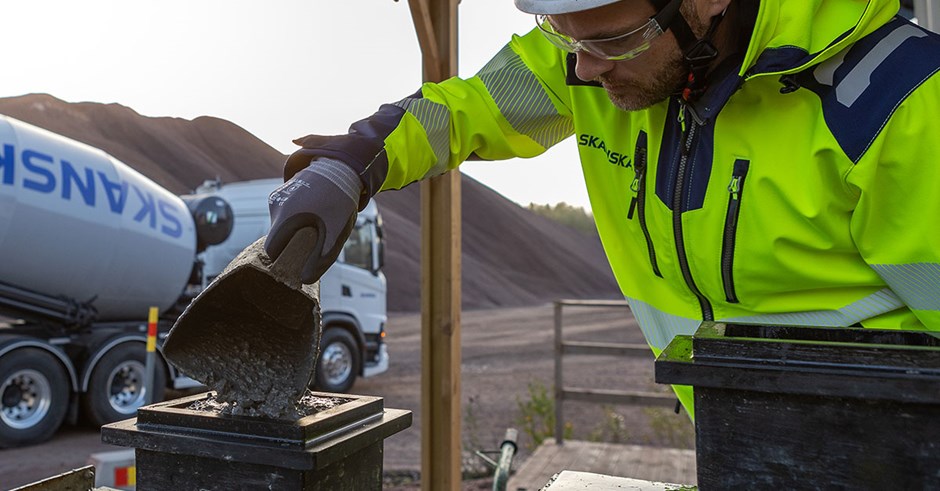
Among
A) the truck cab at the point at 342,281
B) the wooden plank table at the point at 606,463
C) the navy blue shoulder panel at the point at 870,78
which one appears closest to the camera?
the navy blue shoulder panel at the point at 870,78

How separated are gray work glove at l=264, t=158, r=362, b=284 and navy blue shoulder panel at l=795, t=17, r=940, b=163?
841 millimetres

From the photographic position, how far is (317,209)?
1.22 metres

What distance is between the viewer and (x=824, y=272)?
1.24 m

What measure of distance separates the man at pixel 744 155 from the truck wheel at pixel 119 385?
670cm

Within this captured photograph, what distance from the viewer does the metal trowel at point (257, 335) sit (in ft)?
3.86

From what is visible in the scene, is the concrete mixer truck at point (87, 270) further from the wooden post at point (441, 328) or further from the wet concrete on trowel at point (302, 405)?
the wet concrete on trowel at point (302, 405)

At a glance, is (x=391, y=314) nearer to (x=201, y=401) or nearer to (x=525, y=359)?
(x=525, y=359)

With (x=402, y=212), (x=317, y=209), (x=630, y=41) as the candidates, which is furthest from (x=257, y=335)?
(x=402, y=212)

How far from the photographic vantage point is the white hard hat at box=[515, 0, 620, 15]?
1.16 m

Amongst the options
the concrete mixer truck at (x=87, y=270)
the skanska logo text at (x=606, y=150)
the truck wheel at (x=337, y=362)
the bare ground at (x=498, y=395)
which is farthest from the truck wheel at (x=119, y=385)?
the skanska logo text at (x=606, y=150)

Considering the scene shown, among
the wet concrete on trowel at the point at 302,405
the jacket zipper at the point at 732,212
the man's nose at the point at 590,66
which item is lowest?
the wet concrete on trowel at the point at 302,405

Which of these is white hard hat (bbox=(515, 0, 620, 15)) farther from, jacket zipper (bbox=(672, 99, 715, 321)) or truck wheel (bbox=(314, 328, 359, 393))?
truck wheel (bbox=(314, 328, 359, 393))

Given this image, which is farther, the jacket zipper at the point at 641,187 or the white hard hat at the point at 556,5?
the jacket zipper at the point at 641,187

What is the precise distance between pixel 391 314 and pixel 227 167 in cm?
894
